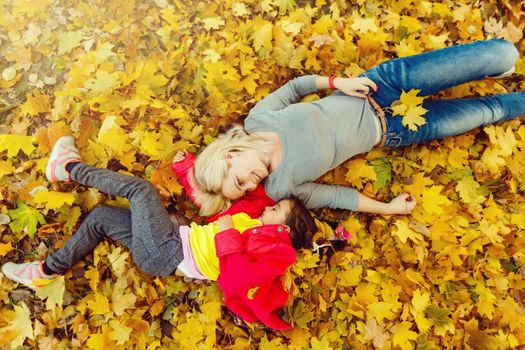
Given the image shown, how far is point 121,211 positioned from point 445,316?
230 centimetres

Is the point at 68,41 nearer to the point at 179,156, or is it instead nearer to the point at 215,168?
the point at 179,156

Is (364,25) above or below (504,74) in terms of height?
above

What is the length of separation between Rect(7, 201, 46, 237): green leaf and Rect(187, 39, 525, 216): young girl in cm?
105

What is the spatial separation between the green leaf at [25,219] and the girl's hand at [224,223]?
118 centimetres

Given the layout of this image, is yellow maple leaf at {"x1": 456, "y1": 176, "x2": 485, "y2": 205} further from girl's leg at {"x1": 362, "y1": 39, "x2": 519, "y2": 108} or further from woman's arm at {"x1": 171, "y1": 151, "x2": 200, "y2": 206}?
woman's arm at {"x1": 171, "y1": 151, "x2": 200, "y2": 206}

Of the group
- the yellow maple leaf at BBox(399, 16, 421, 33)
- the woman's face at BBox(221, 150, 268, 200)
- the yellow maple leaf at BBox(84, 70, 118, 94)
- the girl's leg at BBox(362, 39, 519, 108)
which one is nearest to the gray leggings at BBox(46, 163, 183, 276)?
the woman's face at BBox(221, 150, 268, 200)

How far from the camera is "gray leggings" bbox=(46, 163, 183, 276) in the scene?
2.42 m

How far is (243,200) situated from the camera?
8.61 feet

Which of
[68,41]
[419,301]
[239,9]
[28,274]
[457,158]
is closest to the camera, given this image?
[28,274]

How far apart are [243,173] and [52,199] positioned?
49.9 inches

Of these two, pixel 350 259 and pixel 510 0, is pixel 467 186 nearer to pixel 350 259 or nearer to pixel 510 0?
pixel 350 259

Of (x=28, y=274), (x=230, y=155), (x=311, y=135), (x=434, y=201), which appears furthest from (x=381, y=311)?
(x=28, y=274)

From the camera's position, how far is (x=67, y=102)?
8.96 ft

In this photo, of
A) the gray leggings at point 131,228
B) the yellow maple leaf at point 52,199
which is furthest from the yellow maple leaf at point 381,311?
the yellow maple leaf at point 52,199
